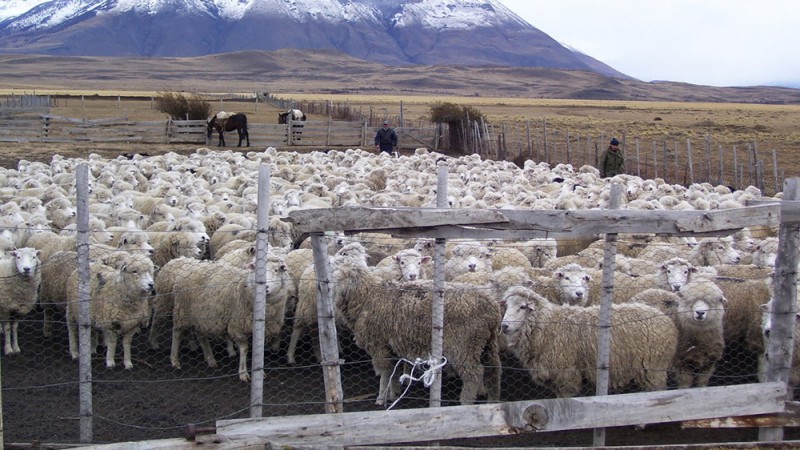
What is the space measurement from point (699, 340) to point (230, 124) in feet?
94.3

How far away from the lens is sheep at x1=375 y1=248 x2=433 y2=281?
8.50 m

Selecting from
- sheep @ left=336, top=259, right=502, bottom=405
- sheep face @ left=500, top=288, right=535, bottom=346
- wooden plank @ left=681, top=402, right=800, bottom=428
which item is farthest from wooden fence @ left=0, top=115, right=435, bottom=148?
wooden plank @ left=681, top=402, right=800, bottom=428

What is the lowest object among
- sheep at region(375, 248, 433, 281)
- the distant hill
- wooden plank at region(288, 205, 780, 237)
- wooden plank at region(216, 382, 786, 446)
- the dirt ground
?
the dirt ground

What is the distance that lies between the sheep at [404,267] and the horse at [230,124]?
25.5m

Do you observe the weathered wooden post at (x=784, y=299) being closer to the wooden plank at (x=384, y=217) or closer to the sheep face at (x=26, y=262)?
the wooden plank at (x=384, y=217)

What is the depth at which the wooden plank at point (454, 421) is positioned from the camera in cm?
521

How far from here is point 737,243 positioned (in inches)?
436

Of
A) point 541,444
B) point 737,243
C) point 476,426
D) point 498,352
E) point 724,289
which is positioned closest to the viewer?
point 476,426

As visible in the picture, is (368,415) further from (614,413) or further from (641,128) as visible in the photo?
(641,128)

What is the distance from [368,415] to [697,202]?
10.5m

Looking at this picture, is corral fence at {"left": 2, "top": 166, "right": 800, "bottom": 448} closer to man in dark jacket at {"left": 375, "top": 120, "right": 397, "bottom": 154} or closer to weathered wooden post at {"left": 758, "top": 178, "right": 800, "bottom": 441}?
weathered wooden post at {"left": 758, "top": 178, "right": 800, "bottom": 441}

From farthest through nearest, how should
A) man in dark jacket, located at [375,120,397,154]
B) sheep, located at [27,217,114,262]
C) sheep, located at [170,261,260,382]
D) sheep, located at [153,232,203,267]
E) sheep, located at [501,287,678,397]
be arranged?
man in dark jacket, located at [375,120,397,154], sheep, located at [153,232,203,267], sheep, located at [27,217,114,262], sheep, located at [170,261,260,382], sheep, located at [501,287,678,397]

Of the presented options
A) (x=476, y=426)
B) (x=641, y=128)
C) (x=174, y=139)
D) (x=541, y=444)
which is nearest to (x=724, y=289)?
(x=541, y=444)

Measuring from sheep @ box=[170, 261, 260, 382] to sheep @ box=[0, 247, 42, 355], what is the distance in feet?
5.51
